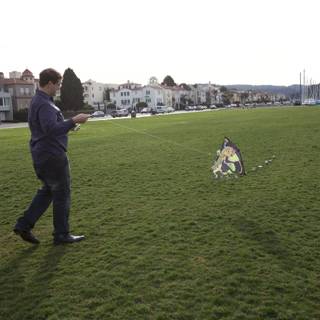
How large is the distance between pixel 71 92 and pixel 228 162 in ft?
327

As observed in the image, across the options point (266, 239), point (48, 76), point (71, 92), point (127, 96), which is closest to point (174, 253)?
point (266, 239)

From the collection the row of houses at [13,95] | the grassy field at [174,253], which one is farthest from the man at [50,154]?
the row of houses at [13,95]

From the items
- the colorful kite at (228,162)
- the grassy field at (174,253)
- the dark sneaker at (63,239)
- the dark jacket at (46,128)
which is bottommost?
the grassy field at (174,253)

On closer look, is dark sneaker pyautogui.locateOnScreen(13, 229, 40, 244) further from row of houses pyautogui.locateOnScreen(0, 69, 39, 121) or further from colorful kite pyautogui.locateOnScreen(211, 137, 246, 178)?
row of houses pyautogui.locateOnScreen(0, 69, 39, 121)

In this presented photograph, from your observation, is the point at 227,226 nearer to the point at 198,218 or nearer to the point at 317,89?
the point at 198,218

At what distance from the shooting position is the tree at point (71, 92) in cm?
10594

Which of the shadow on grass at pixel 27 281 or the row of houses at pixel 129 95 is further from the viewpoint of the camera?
the row of houses at pixel 129 95

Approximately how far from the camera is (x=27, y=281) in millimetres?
5121

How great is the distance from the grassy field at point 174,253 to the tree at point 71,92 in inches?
3853

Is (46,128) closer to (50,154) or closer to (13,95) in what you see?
(50,154)

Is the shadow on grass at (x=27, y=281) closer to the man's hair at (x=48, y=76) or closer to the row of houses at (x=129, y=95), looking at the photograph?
the man's hair at (x=48, y=76)

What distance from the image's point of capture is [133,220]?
7.37 metres

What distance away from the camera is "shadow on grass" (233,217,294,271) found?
5383 millimetres

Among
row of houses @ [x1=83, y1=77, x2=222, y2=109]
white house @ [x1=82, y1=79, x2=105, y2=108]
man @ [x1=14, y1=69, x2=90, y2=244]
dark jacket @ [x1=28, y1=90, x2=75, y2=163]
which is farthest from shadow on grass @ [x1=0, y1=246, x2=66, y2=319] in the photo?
white house @ [x1=82, y1=79, x2=105, y2=108]
